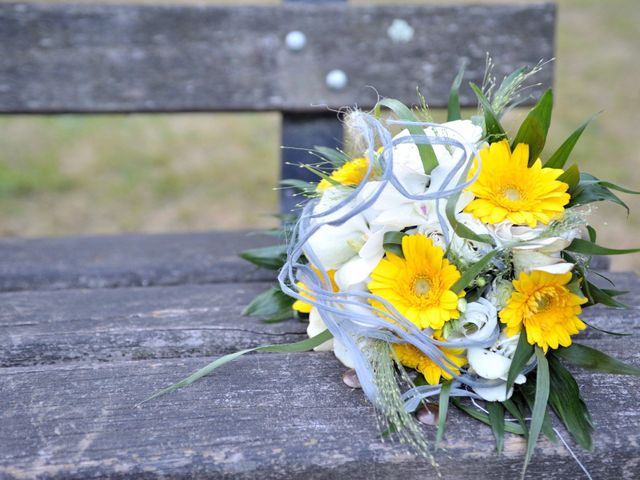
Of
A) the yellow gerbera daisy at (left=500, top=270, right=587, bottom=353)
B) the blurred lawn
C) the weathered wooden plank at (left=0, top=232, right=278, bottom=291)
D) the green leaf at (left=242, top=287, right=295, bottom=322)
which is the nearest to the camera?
the yellow gerbera daisy at (left=500, top=270, right=587, bottom=353)

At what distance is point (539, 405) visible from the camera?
0.99m

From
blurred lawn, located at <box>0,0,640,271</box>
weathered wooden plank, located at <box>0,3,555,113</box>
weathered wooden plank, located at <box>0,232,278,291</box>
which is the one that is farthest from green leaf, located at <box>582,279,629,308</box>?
blurred lawn, located at <box>0,0,640,271</box>

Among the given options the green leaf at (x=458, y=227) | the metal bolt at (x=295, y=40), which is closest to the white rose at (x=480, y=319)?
the green leaf at (x=458, y=227)

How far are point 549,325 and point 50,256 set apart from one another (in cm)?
126

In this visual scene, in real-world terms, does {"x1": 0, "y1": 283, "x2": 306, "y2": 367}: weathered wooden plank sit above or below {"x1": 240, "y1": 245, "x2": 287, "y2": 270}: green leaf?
below

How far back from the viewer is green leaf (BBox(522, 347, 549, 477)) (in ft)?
3.11

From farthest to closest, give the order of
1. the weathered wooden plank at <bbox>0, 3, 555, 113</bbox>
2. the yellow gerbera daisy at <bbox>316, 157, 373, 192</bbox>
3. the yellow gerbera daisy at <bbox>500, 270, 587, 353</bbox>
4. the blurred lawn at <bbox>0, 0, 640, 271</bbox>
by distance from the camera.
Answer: the blurred lawn at <bbox>0, 0, 640, 271</bbox>, the weathered wooden plank at <bbox>0, 3, 555, 113</bbox>, the yellow gerbera daisy at <bbox>316, 157, 373, 192</bbox>, the yellow gerbera daisy at <bbox>500, 270, 587, 353</bbox>

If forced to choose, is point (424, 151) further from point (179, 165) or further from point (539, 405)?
point (179, 165)

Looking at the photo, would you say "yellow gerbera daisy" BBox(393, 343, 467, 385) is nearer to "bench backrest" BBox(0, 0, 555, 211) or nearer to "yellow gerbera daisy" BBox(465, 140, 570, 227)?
"yellow gerbera daisy" BBox(465, 140, 570, 227)

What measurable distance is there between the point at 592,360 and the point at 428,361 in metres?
0.26

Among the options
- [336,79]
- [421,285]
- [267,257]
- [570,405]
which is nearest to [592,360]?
[570,405]

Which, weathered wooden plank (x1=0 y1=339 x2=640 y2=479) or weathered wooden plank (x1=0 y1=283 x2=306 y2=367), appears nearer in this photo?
weathered wooden plank (x1=0 y1=339 x2=640 y2=479)

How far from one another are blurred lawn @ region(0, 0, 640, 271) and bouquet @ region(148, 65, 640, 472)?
2.12m

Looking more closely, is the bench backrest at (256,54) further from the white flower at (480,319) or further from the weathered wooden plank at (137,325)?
the white flower at (480,319)
